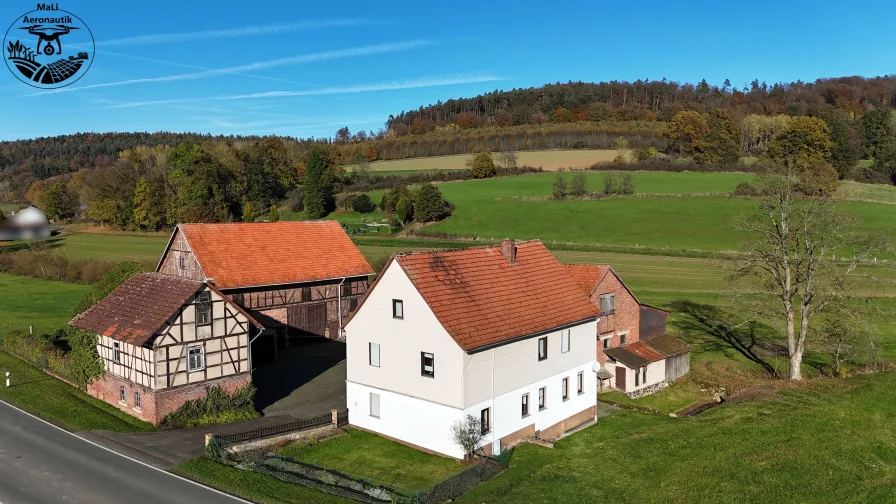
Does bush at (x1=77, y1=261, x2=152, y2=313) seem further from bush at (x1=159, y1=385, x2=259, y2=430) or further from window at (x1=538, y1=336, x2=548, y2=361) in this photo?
window at (x1=538, y1=336, x2=548, y2=361)

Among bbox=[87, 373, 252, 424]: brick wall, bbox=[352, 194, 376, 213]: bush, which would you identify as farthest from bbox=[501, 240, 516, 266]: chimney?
bbox=[352, 194, 376, 213]: bush

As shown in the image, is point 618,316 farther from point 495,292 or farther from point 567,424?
point 495,292

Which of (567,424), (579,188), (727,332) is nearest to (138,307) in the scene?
(567,424)

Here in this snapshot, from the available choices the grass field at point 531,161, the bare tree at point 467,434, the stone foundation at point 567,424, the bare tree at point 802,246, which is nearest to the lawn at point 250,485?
the bare tree at point 467,434

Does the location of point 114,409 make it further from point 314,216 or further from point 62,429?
point 314,216

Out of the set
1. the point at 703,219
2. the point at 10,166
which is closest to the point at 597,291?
the point at 703,219

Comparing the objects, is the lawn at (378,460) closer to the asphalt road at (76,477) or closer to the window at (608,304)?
the asphalt road at (76,477)
